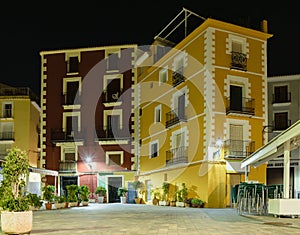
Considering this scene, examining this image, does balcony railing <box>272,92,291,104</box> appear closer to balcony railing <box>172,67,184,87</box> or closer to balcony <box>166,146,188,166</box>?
balcony railing <box>172,67,184,87</box>

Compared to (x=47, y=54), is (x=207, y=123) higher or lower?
lower

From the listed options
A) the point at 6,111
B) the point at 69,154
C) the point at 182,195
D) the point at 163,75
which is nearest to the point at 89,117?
the point at 69,154

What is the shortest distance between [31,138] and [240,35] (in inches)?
777

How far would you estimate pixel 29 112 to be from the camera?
1373 inches

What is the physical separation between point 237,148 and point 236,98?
104 inches

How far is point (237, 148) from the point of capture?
865 inches

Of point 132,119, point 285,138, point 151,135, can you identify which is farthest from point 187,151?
point 285,138

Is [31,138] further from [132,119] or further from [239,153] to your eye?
[239,153]

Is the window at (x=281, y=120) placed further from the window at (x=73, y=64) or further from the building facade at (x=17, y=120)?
the building facade at (x=17, y=120)

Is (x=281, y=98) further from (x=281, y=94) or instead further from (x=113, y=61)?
(x=113, y=61)

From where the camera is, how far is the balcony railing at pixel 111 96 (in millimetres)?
30859

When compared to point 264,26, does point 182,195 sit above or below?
below

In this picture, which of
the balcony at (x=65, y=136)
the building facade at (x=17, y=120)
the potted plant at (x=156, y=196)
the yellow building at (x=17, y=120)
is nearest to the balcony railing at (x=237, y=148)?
the potted plant at (x=156, y=196)

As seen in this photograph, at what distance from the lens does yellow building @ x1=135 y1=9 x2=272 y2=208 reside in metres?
21.5
